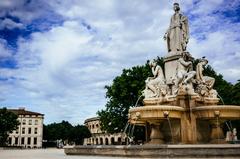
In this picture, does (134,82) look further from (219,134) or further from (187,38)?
(219,134)

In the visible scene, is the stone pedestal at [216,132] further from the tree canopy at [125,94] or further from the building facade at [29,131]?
the building facade at [29,131]

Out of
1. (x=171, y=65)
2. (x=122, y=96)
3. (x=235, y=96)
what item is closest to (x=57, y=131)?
(x=122, y=96)

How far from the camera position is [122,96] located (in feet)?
143

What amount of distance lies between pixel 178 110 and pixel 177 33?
19.9 feet

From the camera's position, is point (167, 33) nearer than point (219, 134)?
No

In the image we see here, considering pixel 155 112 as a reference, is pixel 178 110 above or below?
above

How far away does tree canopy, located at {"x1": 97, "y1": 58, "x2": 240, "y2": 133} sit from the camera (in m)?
42.2

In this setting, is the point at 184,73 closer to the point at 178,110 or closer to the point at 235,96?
the point at 178,110

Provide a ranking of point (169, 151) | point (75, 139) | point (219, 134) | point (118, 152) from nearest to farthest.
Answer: point (169, 151) → point (118, 152) → point (219, 134) → point (75, 139)

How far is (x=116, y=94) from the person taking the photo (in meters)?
45.3

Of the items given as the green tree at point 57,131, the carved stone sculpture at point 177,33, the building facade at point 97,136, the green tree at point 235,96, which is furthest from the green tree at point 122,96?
the building facade at point 97,136

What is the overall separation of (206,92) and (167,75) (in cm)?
270

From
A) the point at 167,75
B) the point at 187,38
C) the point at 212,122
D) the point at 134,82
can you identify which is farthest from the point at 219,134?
the point at 134,82

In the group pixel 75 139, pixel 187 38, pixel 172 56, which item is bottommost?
pixel 75 139
